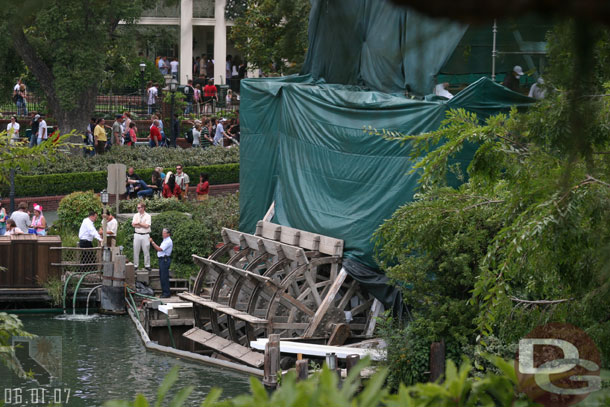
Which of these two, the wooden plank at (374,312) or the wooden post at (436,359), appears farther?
the wooden plank at (374,312)

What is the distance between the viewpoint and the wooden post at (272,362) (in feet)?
48.0

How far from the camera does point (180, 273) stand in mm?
23750

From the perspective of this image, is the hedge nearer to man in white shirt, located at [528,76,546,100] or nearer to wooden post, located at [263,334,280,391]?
wooden post, located at [263,334,280,391]

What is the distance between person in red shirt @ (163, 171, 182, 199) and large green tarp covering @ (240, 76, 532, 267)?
22.0ft

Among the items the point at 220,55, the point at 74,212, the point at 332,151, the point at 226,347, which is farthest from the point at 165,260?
the point at 220,55

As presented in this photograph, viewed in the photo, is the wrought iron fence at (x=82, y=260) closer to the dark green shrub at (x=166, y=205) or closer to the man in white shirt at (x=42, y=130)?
the dark green shrub at (x=166, y=205)

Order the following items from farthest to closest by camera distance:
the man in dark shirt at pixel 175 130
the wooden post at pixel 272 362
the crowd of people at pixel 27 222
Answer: the man in dark shirt at pixel 175 130 → the crowd of people at pixel 27 222 → the wooden post at pixel 272 362

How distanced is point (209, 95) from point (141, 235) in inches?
889

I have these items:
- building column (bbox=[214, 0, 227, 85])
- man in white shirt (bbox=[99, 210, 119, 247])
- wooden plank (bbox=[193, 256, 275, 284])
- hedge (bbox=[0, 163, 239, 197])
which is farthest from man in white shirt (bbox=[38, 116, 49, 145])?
wooden plank (bbox=[193, 256, 275, 284])

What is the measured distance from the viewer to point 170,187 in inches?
1144

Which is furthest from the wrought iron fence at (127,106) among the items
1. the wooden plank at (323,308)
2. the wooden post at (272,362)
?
the wooden post at (272,362)

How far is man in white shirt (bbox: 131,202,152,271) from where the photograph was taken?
23125mm

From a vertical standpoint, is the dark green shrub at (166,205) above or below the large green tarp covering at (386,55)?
below

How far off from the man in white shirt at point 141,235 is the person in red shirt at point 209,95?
21.9m
